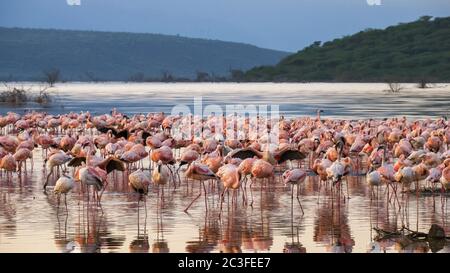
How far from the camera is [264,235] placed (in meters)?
11.1

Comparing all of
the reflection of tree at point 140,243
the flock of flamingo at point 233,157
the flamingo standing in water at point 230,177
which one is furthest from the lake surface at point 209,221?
the flamingo standing in water at point 230,177

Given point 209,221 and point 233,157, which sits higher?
point 233,157

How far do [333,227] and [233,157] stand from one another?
375 cm

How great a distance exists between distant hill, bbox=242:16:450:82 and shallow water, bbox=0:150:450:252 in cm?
7685

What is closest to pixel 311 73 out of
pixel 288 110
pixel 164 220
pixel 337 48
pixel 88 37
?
pixel 337 48

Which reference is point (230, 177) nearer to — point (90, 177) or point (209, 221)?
point (209, 221)

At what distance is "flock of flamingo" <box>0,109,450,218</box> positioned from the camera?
12953 mm

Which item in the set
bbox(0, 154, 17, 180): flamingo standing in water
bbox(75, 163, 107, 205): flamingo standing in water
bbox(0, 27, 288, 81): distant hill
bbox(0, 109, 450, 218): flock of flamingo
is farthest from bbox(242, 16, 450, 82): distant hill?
bbox(75, 163, 107, 205): flamingo standing in water

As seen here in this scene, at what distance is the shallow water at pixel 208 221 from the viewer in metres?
10.5

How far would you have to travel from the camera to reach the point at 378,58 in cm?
10469

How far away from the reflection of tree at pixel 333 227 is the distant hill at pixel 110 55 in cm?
13636

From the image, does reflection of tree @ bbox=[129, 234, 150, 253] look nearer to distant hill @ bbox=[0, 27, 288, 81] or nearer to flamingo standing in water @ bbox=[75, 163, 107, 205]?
flamingo standing in water @ bbox=[75, 163, 107, 205]

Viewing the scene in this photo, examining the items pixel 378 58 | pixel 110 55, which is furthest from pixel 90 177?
pixel 110 55

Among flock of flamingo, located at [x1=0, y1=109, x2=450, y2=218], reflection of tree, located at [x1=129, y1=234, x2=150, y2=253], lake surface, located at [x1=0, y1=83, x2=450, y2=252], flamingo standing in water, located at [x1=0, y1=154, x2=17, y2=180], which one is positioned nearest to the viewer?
reflection of tree, located at [x1=129, y1=234, x2=150, y2=253]
